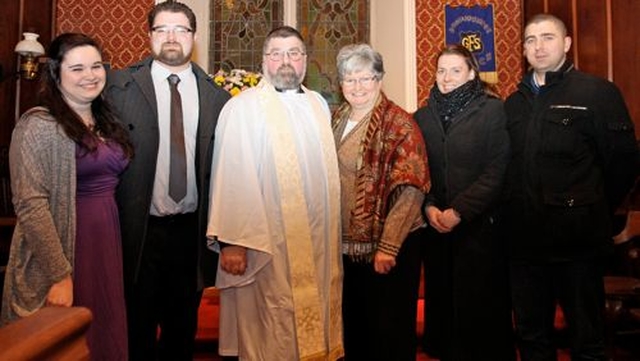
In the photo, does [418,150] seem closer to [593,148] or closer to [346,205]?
[346,205]

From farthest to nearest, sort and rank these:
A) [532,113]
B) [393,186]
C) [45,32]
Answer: [45,32] < [532,113] < [393,186]

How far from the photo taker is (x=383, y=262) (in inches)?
87.2

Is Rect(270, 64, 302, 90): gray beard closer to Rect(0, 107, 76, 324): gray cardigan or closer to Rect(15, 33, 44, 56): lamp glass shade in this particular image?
Rect(0, 107, 76, 324): gray cardigan

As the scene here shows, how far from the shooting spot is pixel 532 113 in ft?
7.97

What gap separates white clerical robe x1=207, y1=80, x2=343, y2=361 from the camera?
2.23m

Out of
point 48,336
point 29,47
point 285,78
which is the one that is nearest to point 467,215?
point 285,78

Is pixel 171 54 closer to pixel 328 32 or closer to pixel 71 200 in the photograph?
pixel 71 200

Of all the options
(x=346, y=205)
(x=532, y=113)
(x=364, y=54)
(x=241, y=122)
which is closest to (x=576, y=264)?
(x=532, y=113)

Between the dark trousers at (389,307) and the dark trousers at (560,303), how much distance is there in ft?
1.62

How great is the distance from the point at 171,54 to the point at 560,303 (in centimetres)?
202

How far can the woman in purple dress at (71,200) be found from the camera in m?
1.81

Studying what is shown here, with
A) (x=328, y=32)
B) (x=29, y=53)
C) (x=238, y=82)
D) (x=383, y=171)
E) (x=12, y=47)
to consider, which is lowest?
(x=383, y=171)

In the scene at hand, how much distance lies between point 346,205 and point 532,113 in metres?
0.94

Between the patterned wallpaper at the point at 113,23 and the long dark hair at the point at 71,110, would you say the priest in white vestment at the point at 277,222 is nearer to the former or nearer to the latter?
the long dark hair at the point at 71,110
